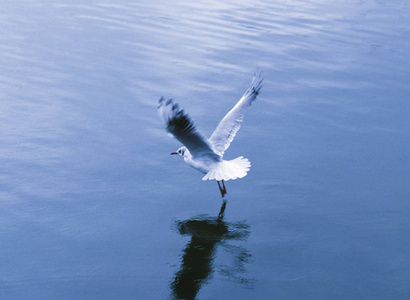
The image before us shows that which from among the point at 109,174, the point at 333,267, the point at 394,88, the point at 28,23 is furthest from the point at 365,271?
the point at 28,23

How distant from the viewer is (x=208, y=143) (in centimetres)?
645

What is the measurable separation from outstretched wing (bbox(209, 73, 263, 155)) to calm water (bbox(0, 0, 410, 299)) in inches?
20.9

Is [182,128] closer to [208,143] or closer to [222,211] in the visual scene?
[208,143]

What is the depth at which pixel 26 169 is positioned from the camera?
23.9ft

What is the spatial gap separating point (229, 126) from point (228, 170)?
1035 millimetres

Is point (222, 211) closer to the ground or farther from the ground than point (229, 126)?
closer to the ground

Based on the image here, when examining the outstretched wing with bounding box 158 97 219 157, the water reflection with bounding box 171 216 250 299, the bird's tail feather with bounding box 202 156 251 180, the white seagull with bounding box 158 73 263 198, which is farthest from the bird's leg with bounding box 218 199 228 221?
the outstretched wing with bounding box 158 97 219 157

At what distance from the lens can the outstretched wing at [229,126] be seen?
7141 millimetres

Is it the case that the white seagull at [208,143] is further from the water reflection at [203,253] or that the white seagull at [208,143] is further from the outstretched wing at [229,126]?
the water reflection at [203,253]

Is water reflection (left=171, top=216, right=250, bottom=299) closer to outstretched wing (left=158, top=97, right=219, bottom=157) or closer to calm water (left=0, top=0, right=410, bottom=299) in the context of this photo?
calm water (left=0, top=0, right=410, bottom=299)

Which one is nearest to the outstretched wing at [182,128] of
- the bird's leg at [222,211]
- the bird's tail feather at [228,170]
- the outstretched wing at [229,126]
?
the bird's tail feather at [228,170]

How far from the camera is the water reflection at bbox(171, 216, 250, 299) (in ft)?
17.1

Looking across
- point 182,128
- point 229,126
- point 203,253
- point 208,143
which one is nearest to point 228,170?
point 208,143

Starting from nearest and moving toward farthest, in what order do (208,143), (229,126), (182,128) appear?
(182,128)
(208,143)
(229,126)
